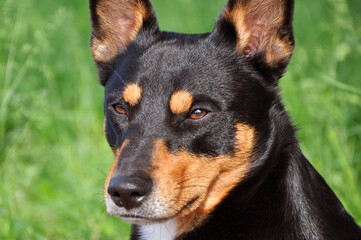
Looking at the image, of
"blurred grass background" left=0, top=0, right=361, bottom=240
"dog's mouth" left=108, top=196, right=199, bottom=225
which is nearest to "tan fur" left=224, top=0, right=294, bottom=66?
"blurred grass background" left=0, top=0, right=361, bottom=240

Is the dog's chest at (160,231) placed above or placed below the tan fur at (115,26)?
below

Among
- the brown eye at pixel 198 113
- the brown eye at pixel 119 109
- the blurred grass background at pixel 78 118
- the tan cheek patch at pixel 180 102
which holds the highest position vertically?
the tan cheek patch at pixel 180 102

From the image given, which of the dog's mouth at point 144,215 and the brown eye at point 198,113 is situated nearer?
the dog's mouth at point 144,215

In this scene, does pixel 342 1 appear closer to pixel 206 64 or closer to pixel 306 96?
pixel 306 96

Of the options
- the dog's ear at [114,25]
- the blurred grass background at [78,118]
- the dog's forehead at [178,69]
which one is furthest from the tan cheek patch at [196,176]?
the dog's ear at [114,25]

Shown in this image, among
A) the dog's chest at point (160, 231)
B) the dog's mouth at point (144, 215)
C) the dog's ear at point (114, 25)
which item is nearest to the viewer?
the dog's mouth at point (144, 215)

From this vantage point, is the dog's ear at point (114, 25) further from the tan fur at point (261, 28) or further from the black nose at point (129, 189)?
the black nose at point (129, 189)

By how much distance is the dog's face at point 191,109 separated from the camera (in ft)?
10.7

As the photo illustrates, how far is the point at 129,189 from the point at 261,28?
4.66ft

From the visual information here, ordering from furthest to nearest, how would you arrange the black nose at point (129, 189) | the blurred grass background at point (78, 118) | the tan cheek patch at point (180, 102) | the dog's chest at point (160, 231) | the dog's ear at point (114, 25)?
the blurred grass background at point (78, 118) < the dog's ear at point (114, 25) < the dog's chest at point (160, 231) < the tan cheek patch at point (180, 102) < the black nose at point (129, 189)

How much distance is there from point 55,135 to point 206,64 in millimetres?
3015

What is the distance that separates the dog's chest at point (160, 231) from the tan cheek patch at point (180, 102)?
69cm

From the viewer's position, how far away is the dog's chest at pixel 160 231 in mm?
A: 3648

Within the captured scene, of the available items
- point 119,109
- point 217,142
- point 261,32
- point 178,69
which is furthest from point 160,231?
point 261,32
